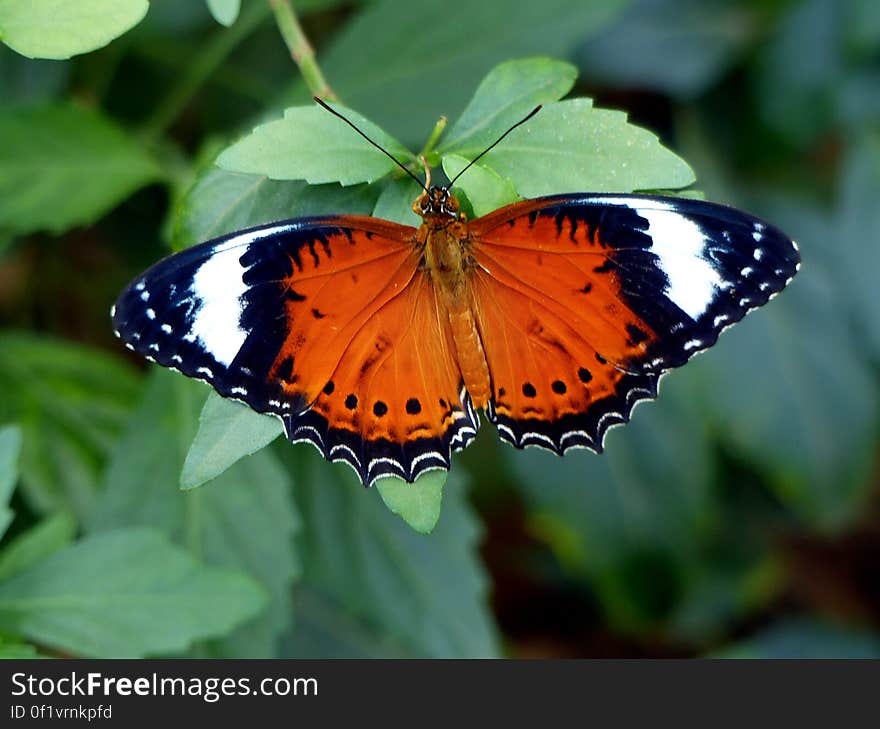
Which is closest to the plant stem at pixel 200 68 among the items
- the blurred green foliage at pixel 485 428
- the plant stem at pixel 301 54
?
the blurred green foliage at pixel 485 428

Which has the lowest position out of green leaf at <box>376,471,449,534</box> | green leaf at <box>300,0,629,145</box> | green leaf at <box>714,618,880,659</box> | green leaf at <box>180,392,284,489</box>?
green leaf at <box>376,471,449,534</box>

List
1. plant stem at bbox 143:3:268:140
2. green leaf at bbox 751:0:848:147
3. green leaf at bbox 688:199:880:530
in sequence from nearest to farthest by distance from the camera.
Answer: plant stem at bbox 143:3:268:140
green leaf at bbox 751:0:848:147
green leaf at bbox 688:199:880:530

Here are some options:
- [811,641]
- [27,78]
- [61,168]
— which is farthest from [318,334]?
[811,641]

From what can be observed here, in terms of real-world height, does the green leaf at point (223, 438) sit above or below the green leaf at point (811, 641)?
below

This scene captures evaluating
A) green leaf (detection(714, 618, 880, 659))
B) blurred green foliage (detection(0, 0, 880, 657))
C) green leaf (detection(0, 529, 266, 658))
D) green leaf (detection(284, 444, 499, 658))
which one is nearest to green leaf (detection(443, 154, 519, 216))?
blurred green foliage (detection(0, 0, 880, 657))

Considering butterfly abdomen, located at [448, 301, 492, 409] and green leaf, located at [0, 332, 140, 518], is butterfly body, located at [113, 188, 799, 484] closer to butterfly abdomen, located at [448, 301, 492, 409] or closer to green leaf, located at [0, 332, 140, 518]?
butterfly abdomen, located at [448, 301, 492, 409]

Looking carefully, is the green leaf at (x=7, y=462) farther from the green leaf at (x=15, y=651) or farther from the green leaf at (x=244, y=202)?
the green leaf at (x=244, y=202)
